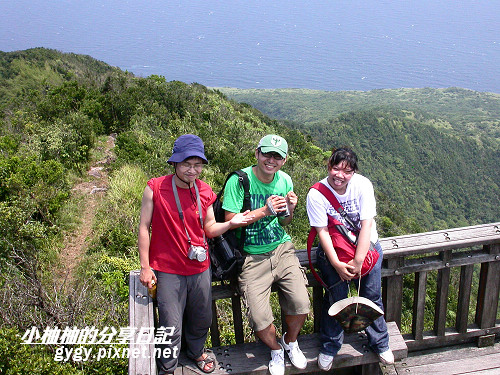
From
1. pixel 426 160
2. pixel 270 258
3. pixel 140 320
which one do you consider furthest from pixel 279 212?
pixel 426 160

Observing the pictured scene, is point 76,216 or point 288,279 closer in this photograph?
point 288,279

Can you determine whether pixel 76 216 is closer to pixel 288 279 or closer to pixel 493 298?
pixel 288 279

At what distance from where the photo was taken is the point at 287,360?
8.96 ft

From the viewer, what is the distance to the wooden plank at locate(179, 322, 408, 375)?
265 centimetres

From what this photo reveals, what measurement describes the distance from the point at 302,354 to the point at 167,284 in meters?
1.02

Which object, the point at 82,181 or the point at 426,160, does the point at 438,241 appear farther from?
the point at 426,160

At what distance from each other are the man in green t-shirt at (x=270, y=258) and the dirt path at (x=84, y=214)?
3.37 m

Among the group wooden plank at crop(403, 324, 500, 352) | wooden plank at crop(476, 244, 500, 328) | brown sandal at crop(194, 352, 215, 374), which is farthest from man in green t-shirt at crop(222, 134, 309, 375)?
wooden plank at crop(476, 244, 500, 328)

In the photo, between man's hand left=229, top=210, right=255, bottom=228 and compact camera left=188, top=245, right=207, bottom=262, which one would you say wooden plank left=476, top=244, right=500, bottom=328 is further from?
compact camera left=188, top=245, right=207, bottom=262

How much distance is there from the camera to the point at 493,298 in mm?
3049

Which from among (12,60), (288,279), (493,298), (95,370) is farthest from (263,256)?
(12,60)

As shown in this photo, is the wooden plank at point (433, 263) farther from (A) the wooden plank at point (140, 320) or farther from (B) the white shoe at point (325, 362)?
(A) the wooden plank at point (140, 320)

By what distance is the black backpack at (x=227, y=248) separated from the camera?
2605mm

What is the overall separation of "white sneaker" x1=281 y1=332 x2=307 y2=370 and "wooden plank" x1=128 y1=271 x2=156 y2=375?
90 centimetres
